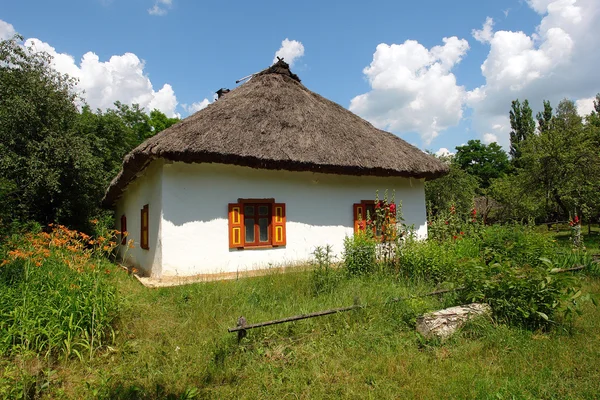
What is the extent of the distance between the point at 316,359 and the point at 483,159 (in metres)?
35.0

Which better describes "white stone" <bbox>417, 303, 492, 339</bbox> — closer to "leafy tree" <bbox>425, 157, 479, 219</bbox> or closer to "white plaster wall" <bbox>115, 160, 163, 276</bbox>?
"white plaster wall" <bbox>115, 160, 163, 276</bbox>

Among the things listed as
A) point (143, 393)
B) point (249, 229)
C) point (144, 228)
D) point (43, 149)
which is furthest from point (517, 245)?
point (43, 149)

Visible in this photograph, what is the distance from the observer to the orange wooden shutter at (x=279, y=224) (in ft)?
22.9

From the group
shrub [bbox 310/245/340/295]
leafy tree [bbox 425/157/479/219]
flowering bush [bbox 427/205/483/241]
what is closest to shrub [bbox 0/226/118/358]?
shrub [bbox 310/245/340/295]

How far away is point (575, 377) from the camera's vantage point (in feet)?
8.43

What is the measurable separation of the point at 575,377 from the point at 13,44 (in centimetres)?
1447

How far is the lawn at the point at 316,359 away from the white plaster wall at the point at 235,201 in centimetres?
250

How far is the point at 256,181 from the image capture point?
Result: 693 centimetres

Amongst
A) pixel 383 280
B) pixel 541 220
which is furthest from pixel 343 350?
pixel 541 220

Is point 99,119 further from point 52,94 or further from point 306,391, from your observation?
point 306,391

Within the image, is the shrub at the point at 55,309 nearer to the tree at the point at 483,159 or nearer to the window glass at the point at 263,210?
the window glass at the point at 263,210

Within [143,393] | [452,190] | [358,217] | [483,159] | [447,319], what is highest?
[483,159]

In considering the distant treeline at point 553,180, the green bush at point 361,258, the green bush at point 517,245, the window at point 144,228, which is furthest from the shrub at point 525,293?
the window at point 144,228

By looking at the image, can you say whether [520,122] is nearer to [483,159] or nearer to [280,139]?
[483,159]
